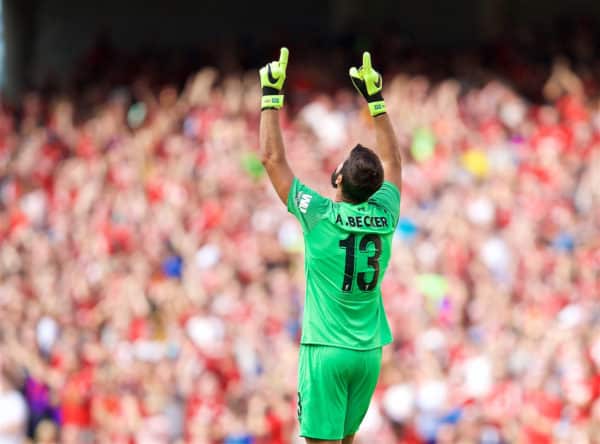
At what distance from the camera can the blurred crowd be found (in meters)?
11.8

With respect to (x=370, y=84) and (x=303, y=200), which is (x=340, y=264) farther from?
(x=370, y=84)

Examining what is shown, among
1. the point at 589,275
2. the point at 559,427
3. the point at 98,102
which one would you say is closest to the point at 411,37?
the point at 98,102

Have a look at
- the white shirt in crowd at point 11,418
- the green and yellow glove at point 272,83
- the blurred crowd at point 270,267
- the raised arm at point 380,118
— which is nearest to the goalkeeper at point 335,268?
the green and yellow glove at point 272,83

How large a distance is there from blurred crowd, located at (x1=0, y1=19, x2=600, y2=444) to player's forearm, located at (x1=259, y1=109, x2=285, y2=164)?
6.00 metres

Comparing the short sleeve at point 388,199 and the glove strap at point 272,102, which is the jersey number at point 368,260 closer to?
the short sleeve at point 388,199

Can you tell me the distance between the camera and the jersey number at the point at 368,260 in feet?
18.7

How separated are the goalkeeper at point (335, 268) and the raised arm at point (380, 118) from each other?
1.00ft

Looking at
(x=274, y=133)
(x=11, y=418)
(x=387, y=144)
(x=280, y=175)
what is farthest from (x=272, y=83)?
(x=11, y=418)

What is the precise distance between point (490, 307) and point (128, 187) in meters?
5.54

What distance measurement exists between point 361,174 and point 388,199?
24cm

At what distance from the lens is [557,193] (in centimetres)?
1466

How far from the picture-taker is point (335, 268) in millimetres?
5688

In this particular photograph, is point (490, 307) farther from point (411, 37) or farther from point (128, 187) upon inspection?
point (411, 37)

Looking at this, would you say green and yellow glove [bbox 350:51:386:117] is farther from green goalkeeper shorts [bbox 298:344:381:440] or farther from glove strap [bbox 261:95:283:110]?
green goalkeeper shorts [bbox 298:344:381:440]
